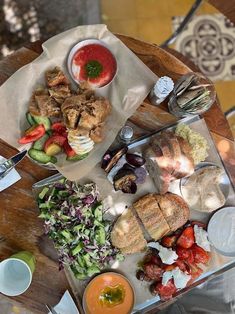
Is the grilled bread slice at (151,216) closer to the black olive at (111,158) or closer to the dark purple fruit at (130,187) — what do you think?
the dark purple fruit at (130,187)

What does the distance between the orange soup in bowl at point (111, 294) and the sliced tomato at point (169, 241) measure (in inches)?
8.7

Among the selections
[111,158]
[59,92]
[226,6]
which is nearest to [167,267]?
[111,158]

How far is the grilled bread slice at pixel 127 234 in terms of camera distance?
2100 millimetres

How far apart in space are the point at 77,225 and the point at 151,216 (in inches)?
12.1

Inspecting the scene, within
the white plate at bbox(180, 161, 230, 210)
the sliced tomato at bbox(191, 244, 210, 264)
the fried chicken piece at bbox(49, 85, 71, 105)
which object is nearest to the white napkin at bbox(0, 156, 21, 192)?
the fried chicken piece at bbox(49, 85, 71, 105)

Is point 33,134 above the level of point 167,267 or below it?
above

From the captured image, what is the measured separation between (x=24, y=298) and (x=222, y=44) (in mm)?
1853

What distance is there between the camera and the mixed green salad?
2.06 metres

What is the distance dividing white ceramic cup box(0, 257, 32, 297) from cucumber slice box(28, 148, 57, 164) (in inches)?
15.7

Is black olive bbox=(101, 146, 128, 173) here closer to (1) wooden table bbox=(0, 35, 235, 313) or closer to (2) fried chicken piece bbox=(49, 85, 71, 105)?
(1) wooden table bbox=(0, 35, 235, 313)

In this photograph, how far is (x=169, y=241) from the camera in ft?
6.97

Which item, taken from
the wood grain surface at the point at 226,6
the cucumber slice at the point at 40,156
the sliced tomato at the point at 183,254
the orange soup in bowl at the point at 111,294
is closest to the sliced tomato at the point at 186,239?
the sliced tomato at the point at 183,254

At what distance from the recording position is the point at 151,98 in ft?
6.99

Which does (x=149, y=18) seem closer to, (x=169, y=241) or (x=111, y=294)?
(x=169, y=241)
